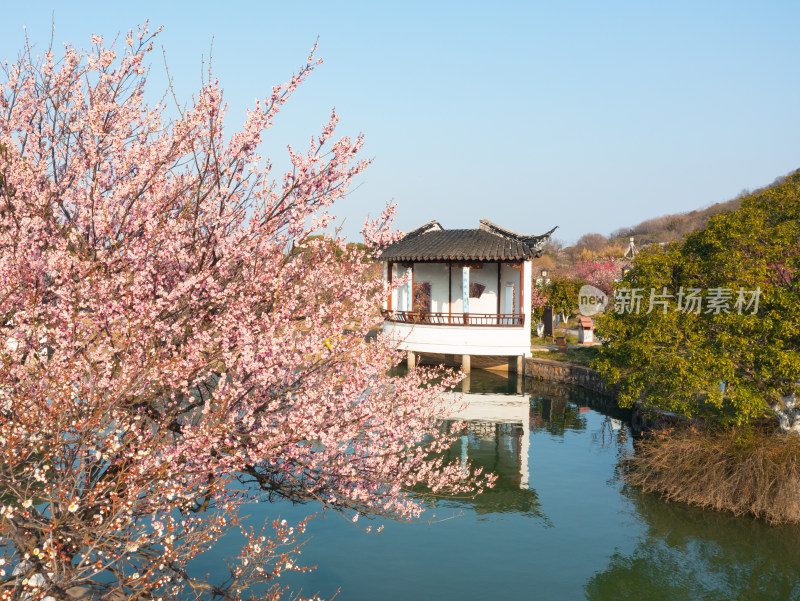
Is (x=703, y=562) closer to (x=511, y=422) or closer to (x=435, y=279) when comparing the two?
(x=511, y=422)

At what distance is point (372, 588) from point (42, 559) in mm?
6541

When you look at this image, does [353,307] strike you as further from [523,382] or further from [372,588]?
[523,382]

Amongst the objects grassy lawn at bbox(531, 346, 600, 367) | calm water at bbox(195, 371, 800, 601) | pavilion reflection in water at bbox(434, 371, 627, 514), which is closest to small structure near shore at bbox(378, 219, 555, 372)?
pavilion reflection in water at bbox(434, 371, 627, 514)

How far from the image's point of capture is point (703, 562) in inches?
445

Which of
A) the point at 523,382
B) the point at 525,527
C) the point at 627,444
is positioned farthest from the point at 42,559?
the point at 523,382

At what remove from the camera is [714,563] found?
11.3m

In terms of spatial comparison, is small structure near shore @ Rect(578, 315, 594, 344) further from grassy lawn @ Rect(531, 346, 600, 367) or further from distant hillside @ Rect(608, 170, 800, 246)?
distant hillside @ Rect(608, 170, 800, 246)

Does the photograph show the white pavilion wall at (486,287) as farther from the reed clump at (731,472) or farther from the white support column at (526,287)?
the reed clump at (731,472)

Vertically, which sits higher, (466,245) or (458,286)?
(466,245)

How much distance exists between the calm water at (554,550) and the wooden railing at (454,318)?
11.9m

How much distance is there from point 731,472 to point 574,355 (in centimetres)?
1685

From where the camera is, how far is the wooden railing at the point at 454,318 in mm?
28062

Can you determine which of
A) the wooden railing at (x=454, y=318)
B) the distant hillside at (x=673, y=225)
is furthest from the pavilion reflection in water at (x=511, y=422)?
the distant hillside at (x=673, y=225)

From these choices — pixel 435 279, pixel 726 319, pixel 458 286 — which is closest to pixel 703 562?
pixel 726 319
